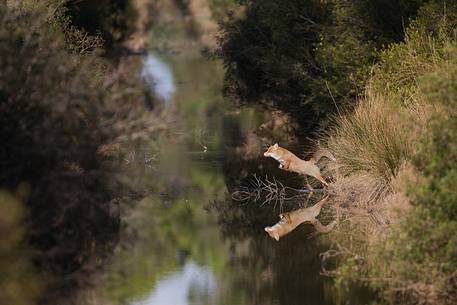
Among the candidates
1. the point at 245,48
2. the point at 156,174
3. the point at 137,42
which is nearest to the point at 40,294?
the point at 156,174

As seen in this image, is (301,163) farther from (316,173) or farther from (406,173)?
(406,173)

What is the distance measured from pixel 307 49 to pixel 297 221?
409 inches

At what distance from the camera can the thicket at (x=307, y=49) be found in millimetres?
23906

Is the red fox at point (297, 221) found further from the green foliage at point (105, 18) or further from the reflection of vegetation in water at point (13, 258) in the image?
the green foliage at point (105, 18)

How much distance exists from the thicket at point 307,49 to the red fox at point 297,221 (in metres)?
5.07

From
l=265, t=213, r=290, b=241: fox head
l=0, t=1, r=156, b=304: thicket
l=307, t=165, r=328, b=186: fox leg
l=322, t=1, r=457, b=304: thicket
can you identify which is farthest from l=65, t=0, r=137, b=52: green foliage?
l=0, t=1, r=156, b=304: thicket

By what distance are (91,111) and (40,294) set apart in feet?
5.61

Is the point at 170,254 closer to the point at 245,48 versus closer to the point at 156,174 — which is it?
the point at 156,174

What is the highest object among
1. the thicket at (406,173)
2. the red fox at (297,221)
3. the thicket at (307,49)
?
the thicket at (406,173)

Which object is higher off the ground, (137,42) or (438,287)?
(438,287)

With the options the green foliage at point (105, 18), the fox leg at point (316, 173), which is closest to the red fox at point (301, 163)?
the fox leg at point (316, 173)

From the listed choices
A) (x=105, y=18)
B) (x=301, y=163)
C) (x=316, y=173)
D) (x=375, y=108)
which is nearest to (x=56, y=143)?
(x=375, y=108)

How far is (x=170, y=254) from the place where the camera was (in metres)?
15.2

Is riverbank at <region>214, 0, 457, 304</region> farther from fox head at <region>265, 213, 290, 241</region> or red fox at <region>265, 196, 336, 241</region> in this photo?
fox head at <region>265, 213, 290, 241</region>
